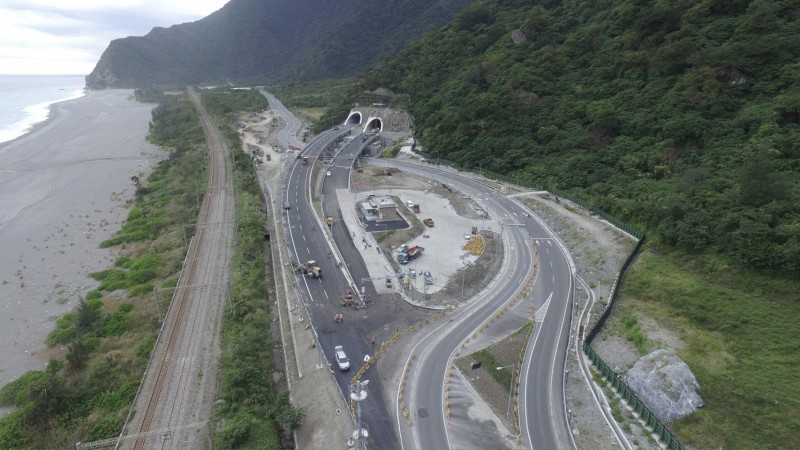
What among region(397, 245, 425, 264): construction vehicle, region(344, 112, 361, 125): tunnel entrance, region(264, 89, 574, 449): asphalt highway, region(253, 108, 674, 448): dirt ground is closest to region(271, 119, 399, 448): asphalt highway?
region(264, 89, 574, 449): asphalt highway

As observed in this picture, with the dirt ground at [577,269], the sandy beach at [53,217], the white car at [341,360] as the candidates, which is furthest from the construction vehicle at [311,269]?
the sandy beach at [53,217]

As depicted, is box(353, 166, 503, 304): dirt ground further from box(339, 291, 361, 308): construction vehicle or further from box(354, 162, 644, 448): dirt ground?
box(339, 291, 361, 308): construction vehicle

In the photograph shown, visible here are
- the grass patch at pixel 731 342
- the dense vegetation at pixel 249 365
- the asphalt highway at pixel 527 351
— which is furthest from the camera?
the asphalt highway at pixel 527 351

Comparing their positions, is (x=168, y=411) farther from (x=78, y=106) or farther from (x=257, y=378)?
(x=78, y=106)

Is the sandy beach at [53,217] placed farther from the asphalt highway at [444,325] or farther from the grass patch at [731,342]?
the grass patch at [731,342]

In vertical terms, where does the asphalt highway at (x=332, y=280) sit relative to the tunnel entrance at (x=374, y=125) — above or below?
below

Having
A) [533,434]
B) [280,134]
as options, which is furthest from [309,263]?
[280,134]
